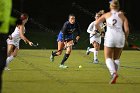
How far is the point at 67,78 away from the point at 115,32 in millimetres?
2439

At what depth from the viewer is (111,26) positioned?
1270cm

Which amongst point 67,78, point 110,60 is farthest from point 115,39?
point 67,78

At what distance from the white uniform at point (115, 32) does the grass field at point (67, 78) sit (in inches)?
42.8

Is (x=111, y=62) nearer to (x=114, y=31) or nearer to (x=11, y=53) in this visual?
(x=114, y=31)

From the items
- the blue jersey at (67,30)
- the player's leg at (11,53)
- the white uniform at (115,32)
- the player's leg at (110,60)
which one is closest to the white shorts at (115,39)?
the white uniform at (115,32)

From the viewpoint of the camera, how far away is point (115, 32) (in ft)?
41.7

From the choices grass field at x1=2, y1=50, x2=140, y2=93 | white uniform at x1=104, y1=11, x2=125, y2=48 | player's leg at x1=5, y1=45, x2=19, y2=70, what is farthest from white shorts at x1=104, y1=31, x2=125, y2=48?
player's leg at x1=5, y1=45, x2=19, y2=70

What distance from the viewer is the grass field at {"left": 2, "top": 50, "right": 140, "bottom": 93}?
1208 cm

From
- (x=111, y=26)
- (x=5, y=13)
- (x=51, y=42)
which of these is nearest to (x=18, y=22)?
(x=5, y=13)

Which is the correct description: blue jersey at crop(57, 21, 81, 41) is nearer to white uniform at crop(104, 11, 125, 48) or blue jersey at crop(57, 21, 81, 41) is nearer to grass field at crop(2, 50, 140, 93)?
grass field at crop(2, 50, 140, 93)

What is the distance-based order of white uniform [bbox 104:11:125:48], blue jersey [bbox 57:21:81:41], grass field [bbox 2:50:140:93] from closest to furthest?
grass field [bbox 2:50:140:93] → white uniform [bbox 104:11:125:48] → blue jersey [bbox 57:21:81:41]

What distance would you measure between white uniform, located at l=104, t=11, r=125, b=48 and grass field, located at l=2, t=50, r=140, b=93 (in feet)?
3.57

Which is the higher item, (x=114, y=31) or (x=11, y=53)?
(x=114, y=31)

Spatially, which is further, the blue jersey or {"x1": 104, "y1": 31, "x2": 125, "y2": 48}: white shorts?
the blue jersey
